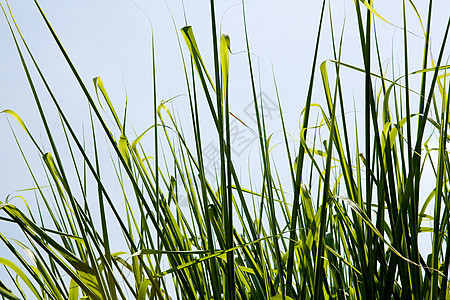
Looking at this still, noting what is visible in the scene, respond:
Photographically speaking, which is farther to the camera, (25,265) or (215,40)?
(25,265)

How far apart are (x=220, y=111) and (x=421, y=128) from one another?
0.21m

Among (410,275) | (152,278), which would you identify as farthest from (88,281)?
(410,275)

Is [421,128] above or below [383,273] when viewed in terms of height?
above

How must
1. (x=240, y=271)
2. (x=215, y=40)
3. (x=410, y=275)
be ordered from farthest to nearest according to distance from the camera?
1. (x=240, y=271)
2. (x=410, y=275)
3. (x=215, y=40)

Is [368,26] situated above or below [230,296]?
above

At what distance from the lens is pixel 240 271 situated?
0.57m

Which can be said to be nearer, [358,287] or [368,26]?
[368,26]

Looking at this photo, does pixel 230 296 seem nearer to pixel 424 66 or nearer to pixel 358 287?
pixel 358 287

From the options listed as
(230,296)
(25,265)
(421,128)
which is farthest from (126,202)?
(421,128)

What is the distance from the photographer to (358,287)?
1.69 ft

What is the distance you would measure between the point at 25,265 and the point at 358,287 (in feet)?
1.28

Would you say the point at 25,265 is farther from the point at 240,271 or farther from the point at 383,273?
the point at 383,273

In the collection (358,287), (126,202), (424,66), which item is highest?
(424,66)

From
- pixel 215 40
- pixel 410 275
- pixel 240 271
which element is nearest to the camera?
pixel 215 40
